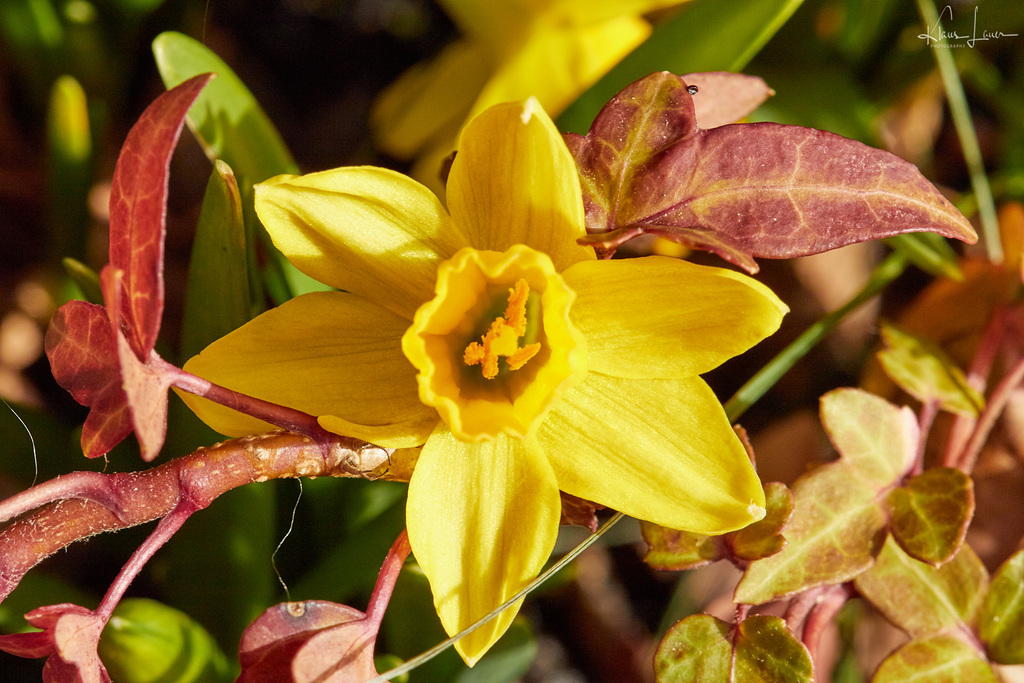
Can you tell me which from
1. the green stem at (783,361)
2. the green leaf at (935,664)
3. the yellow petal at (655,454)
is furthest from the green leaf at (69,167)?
the green leaf at (935,664)

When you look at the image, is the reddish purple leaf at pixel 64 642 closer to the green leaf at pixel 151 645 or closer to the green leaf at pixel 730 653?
the green leaf at pixel 151 645

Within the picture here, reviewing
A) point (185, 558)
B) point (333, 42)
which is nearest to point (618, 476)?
point (185, 558)

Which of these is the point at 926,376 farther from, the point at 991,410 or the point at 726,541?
the point at 726,541

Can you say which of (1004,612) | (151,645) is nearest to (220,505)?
(151,645)

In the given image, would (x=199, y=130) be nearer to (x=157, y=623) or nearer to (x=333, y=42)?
(x=157, y=623)

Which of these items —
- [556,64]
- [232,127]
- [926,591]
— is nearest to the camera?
[926,591]

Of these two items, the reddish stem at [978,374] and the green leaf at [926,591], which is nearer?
the green leaf at [926,591]
